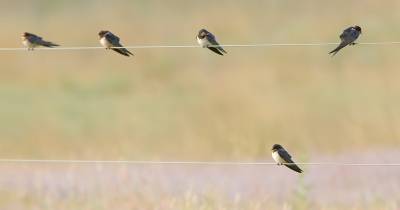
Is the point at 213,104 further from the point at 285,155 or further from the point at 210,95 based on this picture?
the point at 285,155

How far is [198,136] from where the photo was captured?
13641 millimetres

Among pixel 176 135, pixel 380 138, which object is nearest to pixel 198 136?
pixel 176 135

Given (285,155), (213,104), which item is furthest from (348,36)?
(213,104)

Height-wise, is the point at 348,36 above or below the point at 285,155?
above

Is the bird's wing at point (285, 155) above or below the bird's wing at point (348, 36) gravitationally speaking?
below

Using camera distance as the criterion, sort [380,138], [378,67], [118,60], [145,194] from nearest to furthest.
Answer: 1. [145,194]
2. [380,138]
3. [378,67]
4. [118,60]

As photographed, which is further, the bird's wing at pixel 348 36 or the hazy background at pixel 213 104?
the hazy background at pixel 213 104

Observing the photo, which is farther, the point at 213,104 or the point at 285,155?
the point at 213,104

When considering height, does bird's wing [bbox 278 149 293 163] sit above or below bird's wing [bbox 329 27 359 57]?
below

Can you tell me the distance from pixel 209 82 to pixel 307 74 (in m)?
1.93

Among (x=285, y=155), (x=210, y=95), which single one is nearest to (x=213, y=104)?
(x=210, y=95)

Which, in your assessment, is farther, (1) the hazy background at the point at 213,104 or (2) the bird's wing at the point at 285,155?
(1) the hazy background at the point at 213,104

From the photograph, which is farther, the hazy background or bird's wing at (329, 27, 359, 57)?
the hazy background

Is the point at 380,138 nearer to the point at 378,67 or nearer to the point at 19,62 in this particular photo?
the point at 378,67
